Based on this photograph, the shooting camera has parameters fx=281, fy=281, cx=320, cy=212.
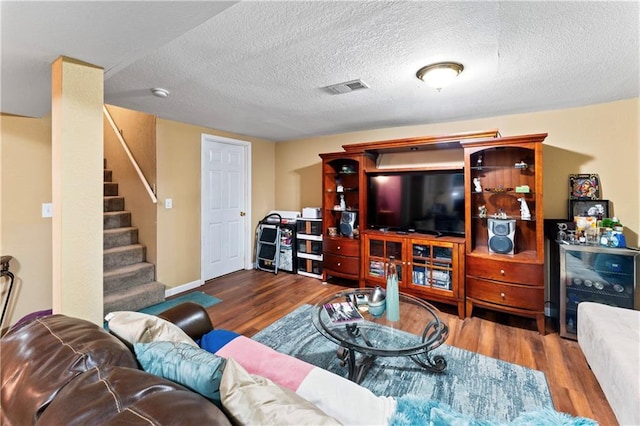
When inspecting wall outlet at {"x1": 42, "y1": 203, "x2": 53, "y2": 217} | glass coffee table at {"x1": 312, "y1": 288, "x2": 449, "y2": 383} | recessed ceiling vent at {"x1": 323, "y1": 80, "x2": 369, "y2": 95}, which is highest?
recessed ceiling vent at {"x1": 323, "y1": 80, "x2": 369, "y2": 95}

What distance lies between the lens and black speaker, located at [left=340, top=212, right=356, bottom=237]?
391cm

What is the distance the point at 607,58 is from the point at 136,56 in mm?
2988

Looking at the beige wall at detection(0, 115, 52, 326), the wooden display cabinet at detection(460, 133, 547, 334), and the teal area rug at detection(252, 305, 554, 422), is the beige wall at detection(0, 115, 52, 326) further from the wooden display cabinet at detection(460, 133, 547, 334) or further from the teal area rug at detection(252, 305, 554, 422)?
the wooden display cabinet at detection(460, 133, 547, 334)

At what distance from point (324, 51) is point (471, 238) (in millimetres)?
2382

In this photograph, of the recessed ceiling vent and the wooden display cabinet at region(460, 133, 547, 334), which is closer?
the recessed ceiling vent

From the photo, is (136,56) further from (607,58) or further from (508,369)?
(508,369)

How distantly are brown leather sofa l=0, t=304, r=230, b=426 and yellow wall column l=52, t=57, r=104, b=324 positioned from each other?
0.52 m

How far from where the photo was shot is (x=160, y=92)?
8.35 feet

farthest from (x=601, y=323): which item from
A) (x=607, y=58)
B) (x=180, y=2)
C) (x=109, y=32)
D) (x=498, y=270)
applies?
(x=109, y=32)

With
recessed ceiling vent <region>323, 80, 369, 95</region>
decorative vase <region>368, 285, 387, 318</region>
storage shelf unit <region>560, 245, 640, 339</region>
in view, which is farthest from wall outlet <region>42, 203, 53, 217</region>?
storage shelf unit <region>560, 245, 640, 339</region>

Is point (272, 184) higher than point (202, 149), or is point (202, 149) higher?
point (202, 149)

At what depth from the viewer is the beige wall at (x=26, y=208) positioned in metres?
2.52

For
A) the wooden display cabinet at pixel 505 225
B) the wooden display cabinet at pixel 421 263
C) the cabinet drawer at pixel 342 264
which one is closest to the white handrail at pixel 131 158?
the cabinet drawer at pixel 342 264

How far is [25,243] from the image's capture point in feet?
8.66
